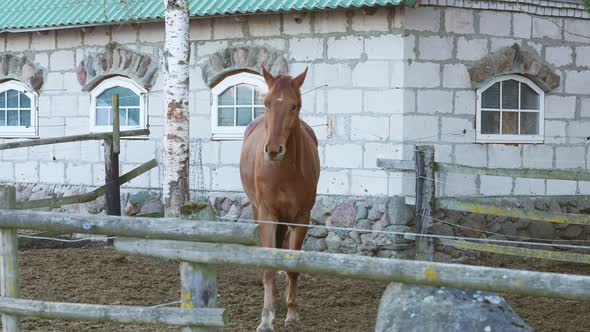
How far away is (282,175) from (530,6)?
5.35 m

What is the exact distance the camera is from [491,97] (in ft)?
37.6

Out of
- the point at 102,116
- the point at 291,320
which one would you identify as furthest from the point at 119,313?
the point at 102,116

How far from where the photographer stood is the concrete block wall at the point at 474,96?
10828 mm

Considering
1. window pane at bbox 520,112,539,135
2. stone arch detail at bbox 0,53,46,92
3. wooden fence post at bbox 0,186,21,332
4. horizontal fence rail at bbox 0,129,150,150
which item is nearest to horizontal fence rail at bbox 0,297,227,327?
wooden fence post at bbox 0,186,21,332

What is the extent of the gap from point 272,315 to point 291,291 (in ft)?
1.75

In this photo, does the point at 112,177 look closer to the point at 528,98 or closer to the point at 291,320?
the point at 291,320

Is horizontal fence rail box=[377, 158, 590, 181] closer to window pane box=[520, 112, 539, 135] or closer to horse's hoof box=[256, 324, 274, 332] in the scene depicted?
window pane box=[520, 112, 539, 135]

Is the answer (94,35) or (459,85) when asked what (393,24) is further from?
(94,35)

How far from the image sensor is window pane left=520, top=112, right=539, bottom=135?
11758 millimetres

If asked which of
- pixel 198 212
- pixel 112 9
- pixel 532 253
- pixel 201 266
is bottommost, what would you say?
pixel 532 253

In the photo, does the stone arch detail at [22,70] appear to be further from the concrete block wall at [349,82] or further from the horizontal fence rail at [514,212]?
the horizontal fence rail at [514,212]

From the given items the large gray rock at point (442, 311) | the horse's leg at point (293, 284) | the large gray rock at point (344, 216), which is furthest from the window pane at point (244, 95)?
the large gray rock at point (442, 311)

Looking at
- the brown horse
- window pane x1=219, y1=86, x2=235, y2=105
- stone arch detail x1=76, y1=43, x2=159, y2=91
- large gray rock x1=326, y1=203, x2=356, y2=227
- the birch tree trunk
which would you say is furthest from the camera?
stone arch detail x1=76, y1=43, x2=159, y2=91

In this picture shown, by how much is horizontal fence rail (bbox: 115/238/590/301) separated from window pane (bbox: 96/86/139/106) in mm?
8468
